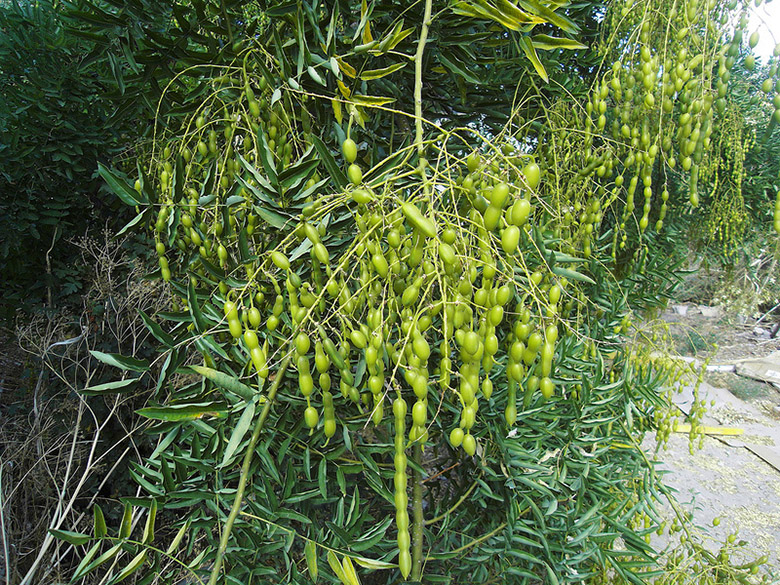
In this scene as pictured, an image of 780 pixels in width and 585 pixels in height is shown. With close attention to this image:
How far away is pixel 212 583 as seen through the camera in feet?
1.93

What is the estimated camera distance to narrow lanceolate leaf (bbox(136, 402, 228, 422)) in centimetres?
60

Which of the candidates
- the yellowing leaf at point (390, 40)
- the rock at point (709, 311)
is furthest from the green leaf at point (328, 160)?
the rock at point (709, 311)

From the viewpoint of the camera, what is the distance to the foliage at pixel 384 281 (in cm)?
55

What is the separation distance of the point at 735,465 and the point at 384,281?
13.2 feet

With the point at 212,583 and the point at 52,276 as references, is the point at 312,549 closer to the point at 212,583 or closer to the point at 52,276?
the point at 212,583

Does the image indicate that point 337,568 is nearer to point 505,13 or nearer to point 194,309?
point 194,309

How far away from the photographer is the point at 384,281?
1.89ft

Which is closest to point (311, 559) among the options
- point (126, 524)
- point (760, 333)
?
point (126, 524)

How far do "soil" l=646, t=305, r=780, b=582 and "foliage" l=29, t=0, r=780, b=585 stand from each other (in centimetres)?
99

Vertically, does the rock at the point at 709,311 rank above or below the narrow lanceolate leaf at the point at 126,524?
below

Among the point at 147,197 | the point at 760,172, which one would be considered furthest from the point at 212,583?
the point at 760,172

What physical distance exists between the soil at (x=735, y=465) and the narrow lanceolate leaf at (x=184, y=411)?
1.58 metres

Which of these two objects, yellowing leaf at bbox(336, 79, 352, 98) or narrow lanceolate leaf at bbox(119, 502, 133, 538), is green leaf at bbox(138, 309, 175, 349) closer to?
narrow lanceolate leaf at bbox(119, 502, 133, 538)

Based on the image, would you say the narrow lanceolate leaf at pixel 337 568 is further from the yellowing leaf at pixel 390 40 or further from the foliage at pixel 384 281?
the yellowing leaf at pixel 390 40
